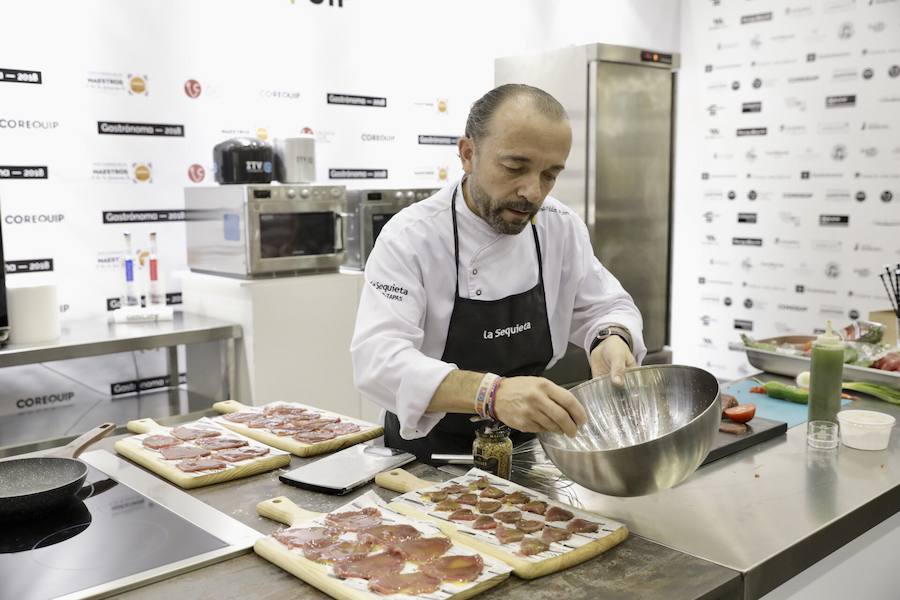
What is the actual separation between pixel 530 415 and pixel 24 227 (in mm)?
3156

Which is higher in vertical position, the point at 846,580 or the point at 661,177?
the point at 661,177

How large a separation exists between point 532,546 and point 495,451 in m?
0.38

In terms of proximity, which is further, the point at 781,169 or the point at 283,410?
the point at 781,169

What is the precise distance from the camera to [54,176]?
12.7 feet

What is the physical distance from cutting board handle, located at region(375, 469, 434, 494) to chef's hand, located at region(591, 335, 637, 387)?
515 millimetres

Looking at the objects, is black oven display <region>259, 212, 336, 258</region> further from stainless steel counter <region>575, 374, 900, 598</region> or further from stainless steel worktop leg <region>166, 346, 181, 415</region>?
stainless steel counter <region>575, 374, 900, 598</region>

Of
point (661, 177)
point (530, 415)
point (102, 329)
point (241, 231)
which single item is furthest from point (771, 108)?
point (530, 415)

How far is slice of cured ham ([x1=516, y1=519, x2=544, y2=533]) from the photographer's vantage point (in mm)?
1444

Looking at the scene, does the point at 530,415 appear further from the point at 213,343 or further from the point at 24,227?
the point at 24,227

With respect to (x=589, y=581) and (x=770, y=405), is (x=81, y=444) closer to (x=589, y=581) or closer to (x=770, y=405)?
(x=589, y=581)

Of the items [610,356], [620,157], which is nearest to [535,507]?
[610,356]

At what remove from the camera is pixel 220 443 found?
1901 millimetres

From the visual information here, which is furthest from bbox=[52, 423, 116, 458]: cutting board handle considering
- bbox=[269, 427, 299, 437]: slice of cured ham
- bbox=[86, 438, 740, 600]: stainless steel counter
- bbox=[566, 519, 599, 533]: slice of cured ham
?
bbox=[566, 519, 599, 533]: slice of cured ham

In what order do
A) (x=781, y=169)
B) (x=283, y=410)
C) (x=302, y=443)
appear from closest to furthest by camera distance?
(x=302, y=443), (x=283, y=410), (x=781, y=169)
